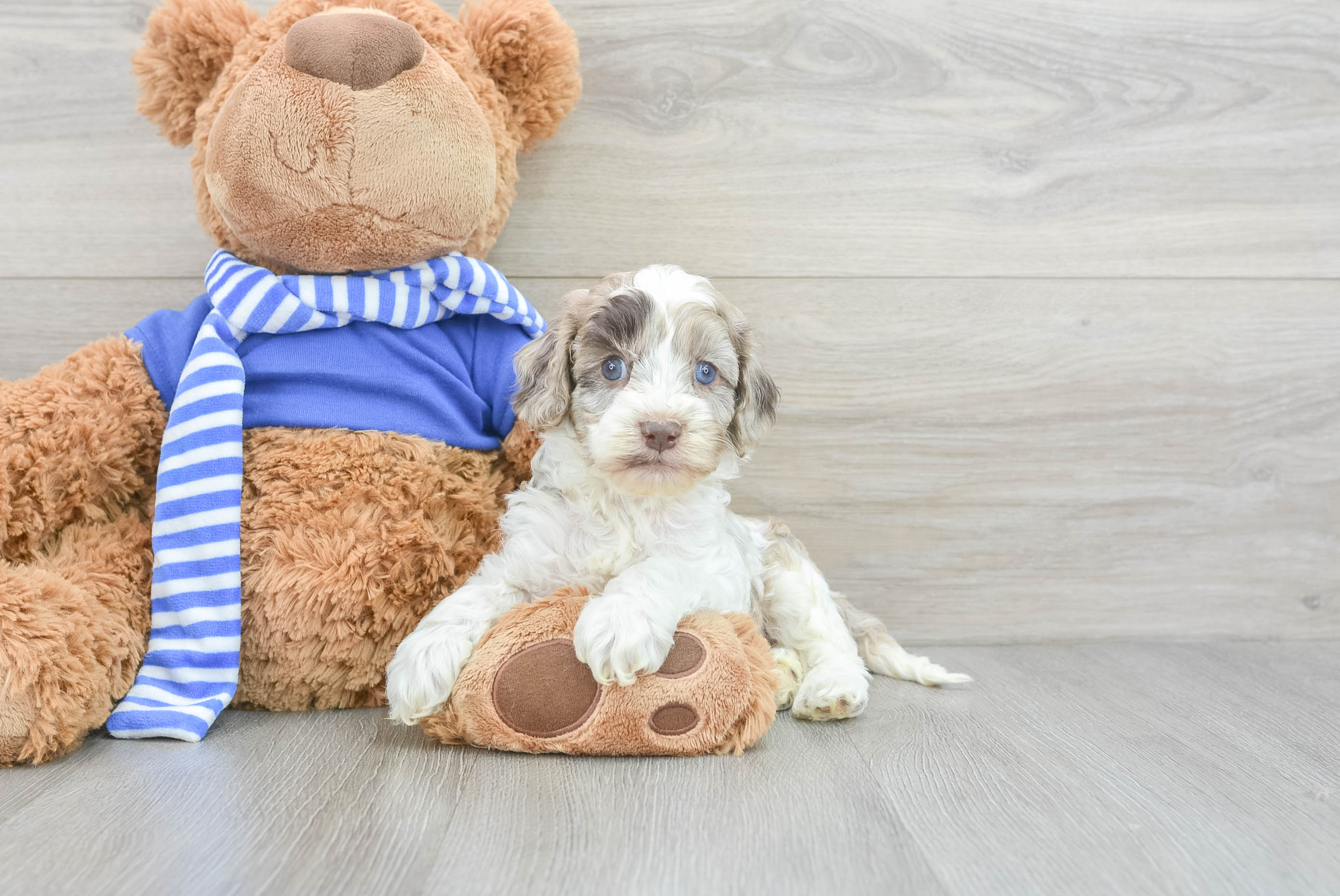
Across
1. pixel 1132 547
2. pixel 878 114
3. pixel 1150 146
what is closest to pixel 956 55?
pixel 878 114

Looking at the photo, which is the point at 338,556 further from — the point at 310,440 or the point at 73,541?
the point at 73,541

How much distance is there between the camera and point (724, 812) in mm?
1297

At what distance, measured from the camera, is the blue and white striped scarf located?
1.60 metres

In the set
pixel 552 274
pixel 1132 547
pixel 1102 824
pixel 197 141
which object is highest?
pixel 197 141

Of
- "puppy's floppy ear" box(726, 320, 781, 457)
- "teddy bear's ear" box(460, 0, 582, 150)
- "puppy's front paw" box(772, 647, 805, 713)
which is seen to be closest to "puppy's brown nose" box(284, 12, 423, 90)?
"teddy bear's ear" box(460, 0, 582, 150)

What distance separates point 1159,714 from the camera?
180 cm

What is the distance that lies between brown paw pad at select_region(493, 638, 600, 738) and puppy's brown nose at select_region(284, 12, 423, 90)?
0.96 m

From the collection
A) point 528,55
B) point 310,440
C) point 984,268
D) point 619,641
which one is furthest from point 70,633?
point 984,268

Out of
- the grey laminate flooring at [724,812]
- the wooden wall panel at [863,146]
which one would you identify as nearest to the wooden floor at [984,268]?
the wooden wall panel at [863,146]

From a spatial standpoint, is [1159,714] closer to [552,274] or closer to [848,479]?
[848,479]

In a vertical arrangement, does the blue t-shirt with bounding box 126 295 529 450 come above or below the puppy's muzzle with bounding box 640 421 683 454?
below

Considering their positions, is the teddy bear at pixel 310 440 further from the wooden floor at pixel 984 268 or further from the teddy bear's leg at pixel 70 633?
the wooden floor at pixel 984 268

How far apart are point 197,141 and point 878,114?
4.49ft

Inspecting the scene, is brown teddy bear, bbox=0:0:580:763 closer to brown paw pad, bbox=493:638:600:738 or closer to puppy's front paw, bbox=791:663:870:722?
brown paw pad, bbox=493:638:600:738
